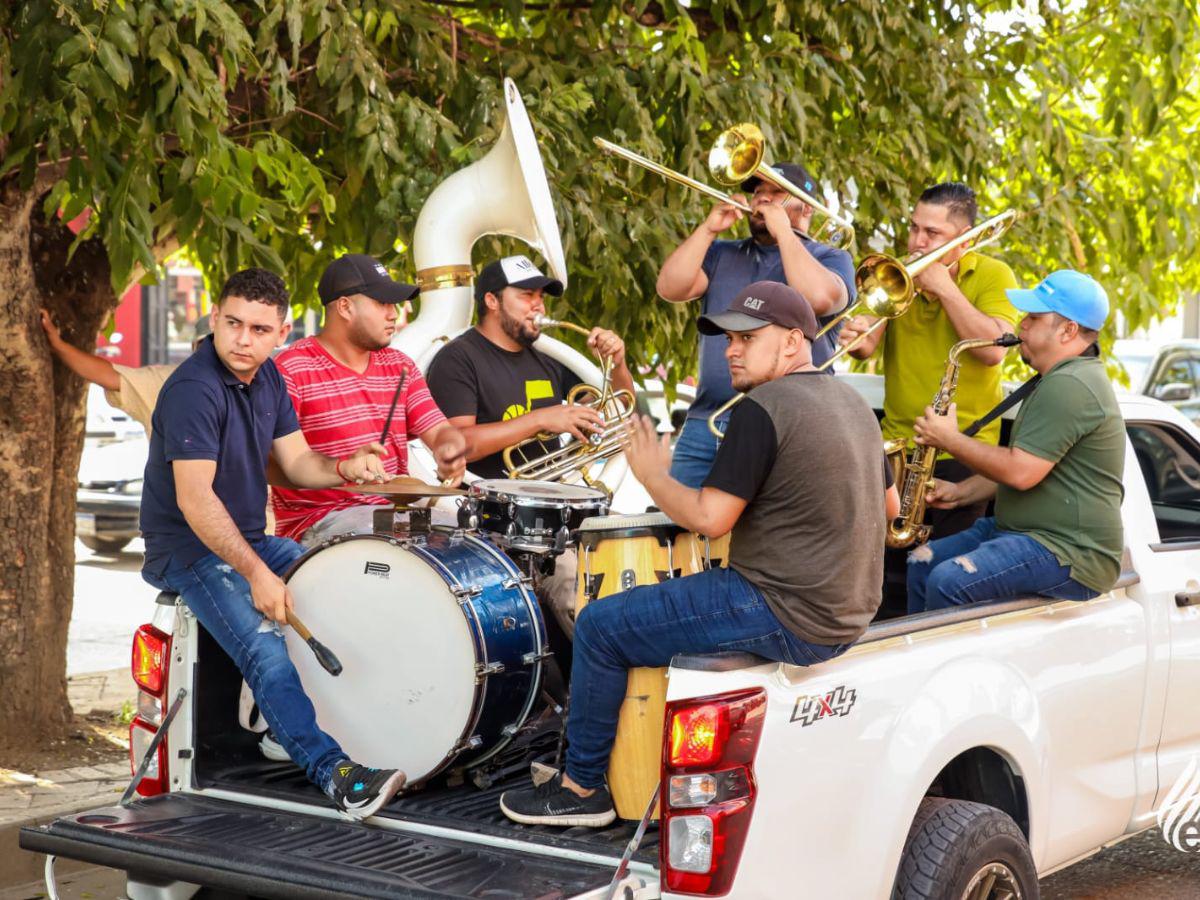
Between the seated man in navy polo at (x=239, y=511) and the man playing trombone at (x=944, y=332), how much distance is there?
6.24 ft

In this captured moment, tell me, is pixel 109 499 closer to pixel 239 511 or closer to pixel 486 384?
pixel 486 384

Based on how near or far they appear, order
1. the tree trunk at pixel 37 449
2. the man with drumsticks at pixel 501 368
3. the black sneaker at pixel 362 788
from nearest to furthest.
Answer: the black sneaker at pixel 362 788
the man with drumsticks at pixel 501 368
the tree trunk at pixel 37 449

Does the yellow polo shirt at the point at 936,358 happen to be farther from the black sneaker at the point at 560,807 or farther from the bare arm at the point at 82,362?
the bare arm at the point at 82,362

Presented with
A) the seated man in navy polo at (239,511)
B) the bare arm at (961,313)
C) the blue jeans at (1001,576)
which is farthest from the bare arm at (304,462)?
the bare arm at (961,313)

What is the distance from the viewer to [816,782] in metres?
3.26

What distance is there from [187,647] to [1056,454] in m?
2.42

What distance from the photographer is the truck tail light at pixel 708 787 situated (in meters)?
3.12

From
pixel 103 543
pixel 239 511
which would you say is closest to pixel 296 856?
pixel 239 511

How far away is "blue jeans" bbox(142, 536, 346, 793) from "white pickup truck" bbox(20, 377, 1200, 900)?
0.31 feet

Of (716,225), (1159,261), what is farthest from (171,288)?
(716,225)

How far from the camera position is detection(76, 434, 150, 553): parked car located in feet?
42.5

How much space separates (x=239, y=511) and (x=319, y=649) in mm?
486

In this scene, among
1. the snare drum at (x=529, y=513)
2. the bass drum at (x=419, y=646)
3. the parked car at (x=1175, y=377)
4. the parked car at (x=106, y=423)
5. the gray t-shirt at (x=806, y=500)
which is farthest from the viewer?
the parked car at (x=106, y=423)

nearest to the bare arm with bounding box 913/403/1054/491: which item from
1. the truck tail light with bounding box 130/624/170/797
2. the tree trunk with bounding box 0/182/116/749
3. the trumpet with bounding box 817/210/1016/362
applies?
the trumpet with bounding box 817/210/1016/362
